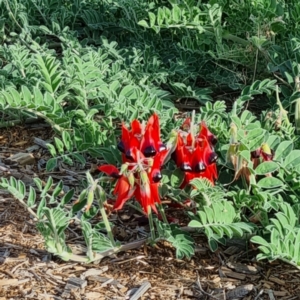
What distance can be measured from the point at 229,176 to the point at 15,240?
2.27ft

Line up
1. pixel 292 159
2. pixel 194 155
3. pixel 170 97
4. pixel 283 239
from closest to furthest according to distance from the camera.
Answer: pixel 283 239 < pixel 194 155 < pixel 292 159 < pixel 170 97

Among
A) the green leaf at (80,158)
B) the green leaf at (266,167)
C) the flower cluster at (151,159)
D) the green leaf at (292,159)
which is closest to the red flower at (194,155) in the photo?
the flower cluster at (151,159)

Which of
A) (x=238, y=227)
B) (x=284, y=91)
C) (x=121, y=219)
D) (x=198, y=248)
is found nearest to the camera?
(x=238, y=227)

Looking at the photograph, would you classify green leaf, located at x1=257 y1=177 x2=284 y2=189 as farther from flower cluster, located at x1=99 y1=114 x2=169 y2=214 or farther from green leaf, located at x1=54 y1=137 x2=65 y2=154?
green leaf, located at x1=54 y1=137 x2=65 y2=154

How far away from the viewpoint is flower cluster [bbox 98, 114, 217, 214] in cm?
202

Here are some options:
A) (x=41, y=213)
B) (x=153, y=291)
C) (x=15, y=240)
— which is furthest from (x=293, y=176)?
(x=15, y=240)

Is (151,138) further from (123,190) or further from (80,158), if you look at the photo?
(80,158)

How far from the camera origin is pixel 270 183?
84.1 inches

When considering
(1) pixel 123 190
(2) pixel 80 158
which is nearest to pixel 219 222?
(1) pixel 123 190

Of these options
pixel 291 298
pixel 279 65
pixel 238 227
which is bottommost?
pixel 291 298

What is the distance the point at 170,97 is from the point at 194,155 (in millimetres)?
1042

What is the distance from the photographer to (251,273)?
7.23 ft

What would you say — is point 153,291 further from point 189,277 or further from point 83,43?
point 83,43

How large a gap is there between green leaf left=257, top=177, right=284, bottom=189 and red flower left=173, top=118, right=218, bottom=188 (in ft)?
0.46
